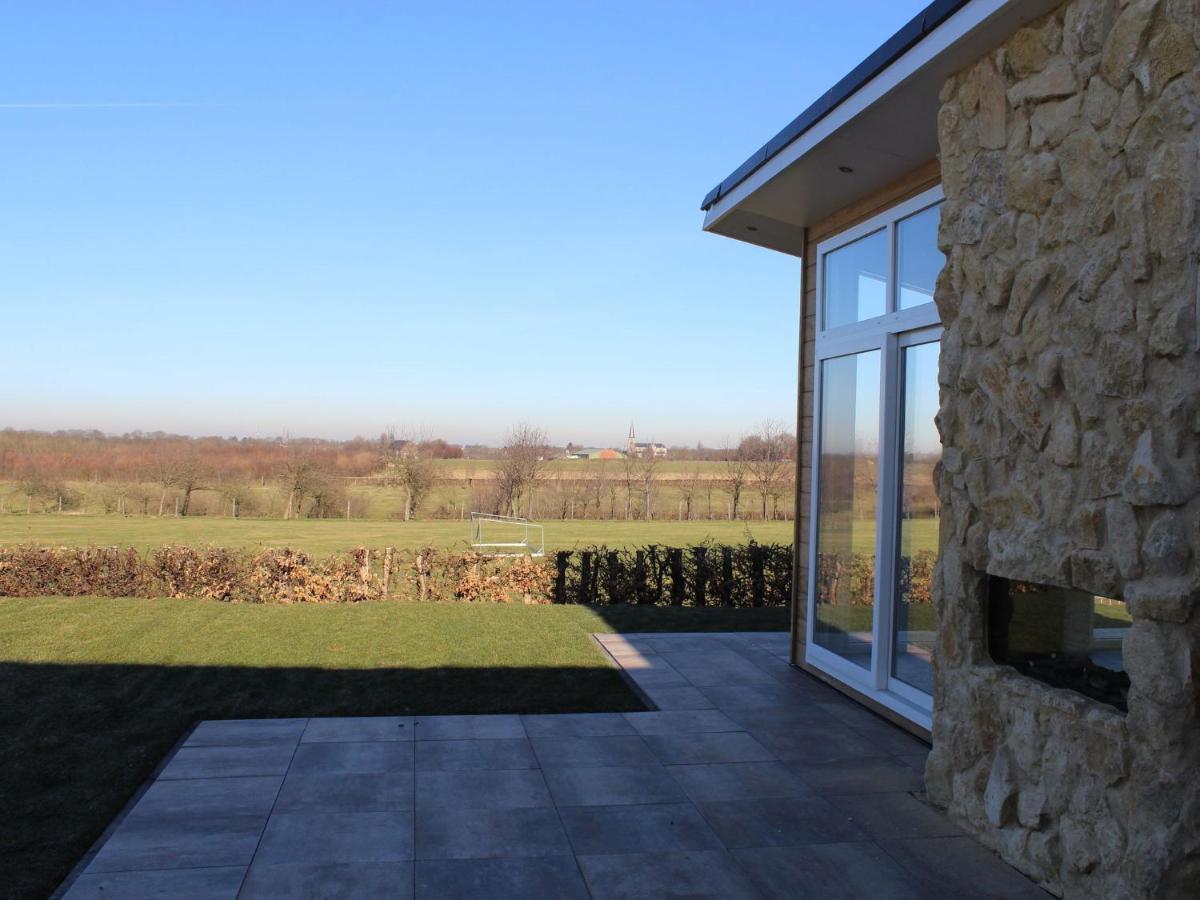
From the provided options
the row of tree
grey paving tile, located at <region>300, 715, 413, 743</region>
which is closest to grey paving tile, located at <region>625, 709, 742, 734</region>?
grey paving tile, located at <region>300, 715, 413, 743</region>

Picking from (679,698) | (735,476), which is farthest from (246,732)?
(735,476)

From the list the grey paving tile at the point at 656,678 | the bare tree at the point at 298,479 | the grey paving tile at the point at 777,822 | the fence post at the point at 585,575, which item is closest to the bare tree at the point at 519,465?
the bare tree at the point at 298,479

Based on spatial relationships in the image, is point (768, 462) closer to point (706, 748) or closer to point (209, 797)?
point (706, 748)

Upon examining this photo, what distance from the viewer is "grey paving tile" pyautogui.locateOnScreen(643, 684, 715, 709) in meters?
5.62

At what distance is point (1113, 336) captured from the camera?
283cm

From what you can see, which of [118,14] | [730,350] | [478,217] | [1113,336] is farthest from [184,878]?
[730,350]

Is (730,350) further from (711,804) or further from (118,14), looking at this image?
(711,804)

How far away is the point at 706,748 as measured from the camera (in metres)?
4.76

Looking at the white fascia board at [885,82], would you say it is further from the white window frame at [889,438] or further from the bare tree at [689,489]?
the bare tree at [689,489]

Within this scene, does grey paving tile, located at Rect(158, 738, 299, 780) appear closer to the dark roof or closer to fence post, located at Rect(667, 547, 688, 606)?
the dark roof

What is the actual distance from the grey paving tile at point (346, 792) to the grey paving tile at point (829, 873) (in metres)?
1.54

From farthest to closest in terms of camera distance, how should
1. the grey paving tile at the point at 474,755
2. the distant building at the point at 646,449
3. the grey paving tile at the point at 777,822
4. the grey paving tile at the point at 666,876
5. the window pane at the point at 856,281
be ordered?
1. the distant building at the point at 646,449
2. the window pane at the point at 856,281
3. the grey paving tile at the point at 474,755
4. the grey paving tile at the point at 777,822
5. the grey paving tile at the point at 666,876

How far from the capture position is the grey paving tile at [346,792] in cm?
379

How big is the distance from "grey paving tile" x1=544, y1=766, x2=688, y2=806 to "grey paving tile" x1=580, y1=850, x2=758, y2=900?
0.58 m
